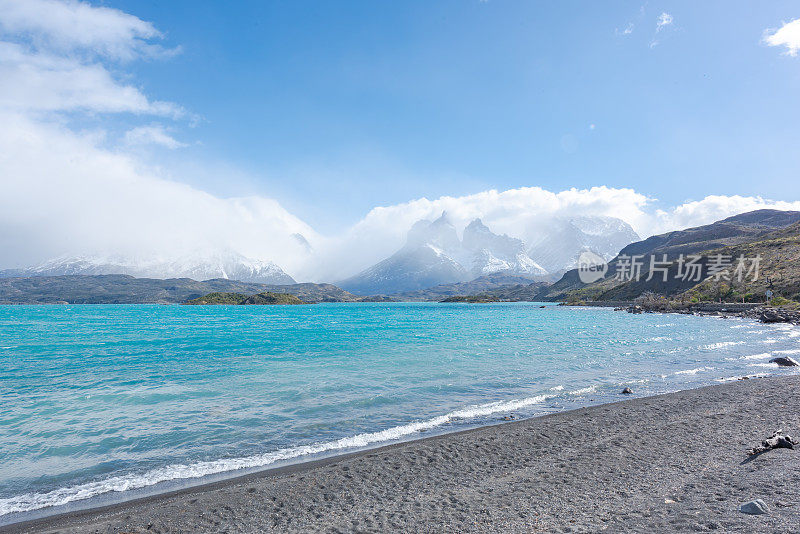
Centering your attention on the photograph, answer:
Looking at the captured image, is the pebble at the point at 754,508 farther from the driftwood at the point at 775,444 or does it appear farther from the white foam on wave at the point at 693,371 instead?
the white foam on wave at the point at 693,371

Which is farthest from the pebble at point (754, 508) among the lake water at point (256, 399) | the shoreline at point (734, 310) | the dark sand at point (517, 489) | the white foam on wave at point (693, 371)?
the shoreline at point (734, 310)

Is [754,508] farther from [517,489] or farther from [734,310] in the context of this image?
[734,310]

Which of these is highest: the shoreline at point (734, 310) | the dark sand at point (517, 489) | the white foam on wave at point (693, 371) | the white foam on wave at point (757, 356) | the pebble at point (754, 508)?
the pebble at point (754, 508)

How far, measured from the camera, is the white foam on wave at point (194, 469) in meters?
12.1

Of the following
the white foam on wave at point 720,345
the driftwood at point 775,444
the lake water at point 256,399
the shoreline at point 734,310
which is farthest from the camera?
the shoreline at point 734,310

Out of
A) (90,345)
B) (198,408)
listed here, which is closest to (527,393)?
(198,408)

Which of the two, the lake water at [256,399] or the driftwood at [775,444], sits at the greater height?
the driftwood at [775,444]

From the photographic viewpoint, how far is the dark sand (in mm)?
9312

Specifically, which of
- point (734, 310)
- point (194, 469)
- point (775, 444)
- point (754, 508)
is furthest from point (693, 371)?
point (734, 310)

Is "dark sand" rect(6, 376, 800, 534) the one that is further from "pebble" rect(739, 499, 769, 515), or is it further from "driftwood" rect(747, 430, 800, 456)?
"driftwood" rect(747, 430, 800, 456)

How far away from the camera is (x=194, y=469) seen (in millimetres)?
14148

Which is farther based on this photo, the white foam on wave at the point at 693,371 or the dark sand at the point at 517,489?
the white foam on wave at the point at 693,371

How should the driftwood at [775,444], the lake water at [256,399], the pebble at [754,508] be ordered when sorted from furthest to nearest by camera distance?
the lake water at [256,399], the driftwood at [775,444], the pebble at [754,508]

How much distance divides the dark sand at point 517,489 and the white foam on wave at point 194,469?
132 centimetres
